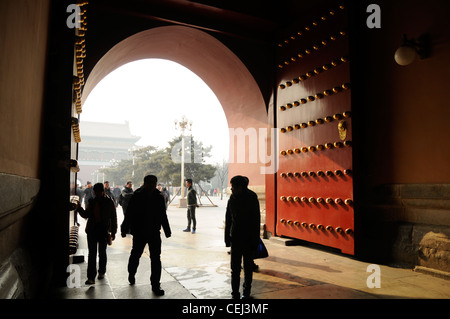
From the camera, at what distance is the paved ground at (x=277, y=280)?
10.4 ft

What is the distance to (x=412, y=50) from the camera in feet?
12.5

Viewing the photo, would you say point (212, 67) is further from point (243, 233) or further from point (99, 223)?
point (243, 233)

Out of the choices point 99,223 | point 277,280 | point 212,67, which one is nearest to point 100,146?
point 212,67

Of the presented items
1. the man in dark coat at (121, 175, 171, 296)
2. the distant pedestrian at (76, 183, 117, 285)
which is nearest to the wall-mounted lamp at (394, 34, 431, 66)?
the man in dark coat at (121, 175, 171, 296)

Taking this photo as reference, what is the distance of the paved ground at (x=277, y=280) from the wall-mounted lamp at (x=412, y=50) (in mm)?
2605

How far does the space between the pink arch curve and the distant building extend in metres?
45.0

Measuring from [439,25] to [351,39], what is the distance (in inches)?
42.4

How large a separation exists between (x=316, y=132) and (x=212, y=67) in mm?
2931

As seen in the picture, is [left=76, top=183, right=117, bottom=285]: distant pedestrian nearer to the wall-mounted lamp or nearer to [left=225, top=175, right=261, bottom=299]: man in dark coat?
[left=225, top=175, right=261, bottom=299]: man in dark coat

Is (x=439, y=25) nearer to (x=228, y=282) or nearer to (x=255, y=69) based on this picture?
(x=255, y=69)

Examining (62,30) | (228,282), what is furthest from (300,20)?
(228,282)

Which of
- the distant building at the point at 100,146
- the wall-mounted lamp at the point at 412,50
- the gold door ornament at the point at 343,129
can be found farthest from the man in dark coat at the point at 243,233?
the distant building at the point at 100,146

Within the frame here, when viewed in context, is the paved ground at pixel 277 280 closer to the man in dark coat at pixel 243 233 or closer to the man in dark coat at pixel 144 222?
the man in dark coat at pixel 243 233

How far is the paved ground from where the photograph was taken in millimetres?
3170
